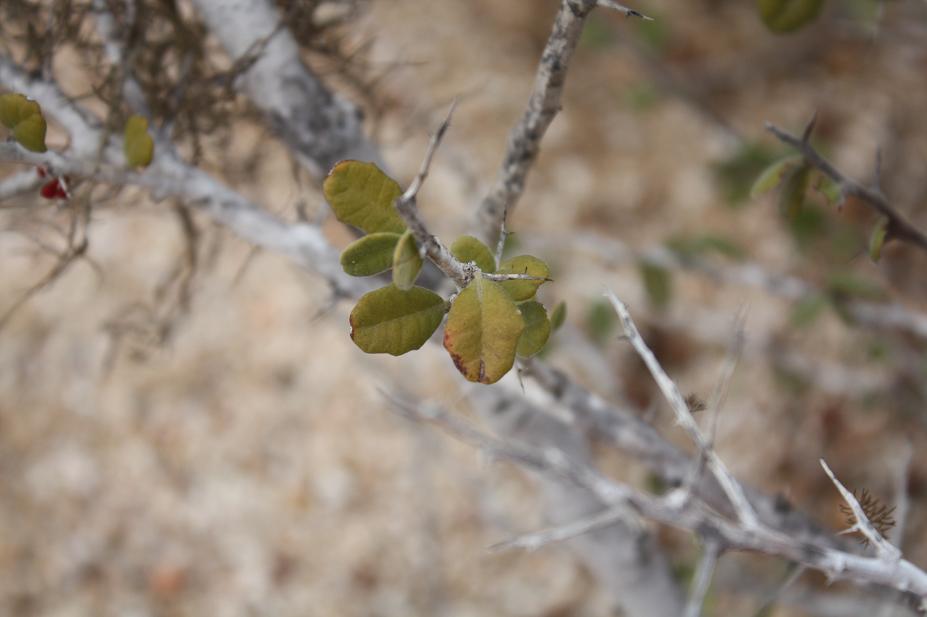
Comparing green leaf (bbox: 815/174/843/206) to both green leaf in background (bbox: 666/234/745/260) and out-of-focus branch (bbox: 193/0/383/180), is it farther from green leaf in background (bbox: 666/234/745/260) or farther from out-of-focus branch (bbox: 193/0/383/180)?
green leaf in background (bbox: 666/234/745/260)

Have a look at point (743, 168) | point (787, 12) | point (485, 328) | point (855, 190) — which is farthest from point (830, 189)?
point (743, 168)

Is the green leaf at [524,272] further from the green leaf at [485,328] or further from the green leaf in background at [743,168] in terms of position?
the green leaf in background at [743,168]

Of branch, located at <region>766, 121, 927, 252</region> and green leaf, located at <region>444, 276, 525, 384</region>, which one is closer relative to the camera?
green leaf, located at <region>444, 276, 525, 384</region>

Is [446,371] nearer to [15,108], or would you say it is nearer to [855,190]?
[855,190]

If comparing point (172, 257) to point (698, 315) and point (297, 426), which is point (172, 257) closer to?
point (297, 426)

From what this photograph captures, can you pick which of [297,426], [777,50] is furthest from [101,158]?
[777,50]

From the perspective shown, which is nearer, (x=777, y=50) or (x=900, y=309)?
(x=900, y=309)

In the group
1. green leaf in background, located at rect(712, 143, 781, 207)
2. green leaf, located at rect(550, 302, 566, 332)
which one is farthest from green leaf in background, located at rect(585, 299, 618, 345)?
green leaf, located at rect(550, 302, 566, 332)
